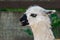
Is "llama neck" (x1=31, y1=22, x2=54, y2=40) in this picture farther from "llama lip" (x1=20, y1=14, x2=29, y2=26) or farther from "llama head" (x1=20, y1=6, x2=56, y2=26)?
"llama lip" (x1=20, y1=14, x2=29, y2=26)

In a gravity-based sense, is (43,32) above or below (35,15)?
below

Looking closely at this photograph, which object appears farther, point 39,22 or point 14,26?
point 14,26

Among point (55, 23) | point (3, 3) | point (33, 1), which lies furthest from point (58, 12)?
point (3, 3)

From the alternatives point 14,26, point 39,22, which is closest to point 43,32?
point 39,22

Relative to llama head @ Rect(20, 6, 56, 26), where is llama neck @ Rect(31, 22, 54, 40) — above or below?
below

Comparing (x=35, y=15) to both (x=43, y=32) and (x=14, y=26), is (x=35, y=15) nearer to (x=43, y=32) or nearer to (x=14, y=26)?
(x=43, y=32)

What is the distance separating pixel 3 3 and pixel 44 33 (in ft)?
3.10

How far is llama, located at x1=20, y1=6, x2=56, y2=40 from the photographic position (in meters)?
4.25

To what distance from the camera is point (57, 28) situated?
17.6ft

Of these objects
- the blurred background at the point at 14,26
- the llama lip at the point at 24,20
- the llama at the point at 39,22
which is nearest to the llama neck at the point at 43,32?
the llama at the point at 39,22

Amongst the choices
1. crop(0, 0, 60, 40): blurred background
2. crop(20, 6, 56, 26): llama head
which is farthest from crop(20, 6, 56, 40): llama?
crop(0, 0, 60, 40): blurred background

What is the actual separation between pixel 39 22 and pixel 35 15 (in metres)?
0.13

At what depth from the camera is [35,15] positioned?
439 cm

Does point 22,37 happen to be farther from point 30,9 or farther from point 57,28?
point 30,9
